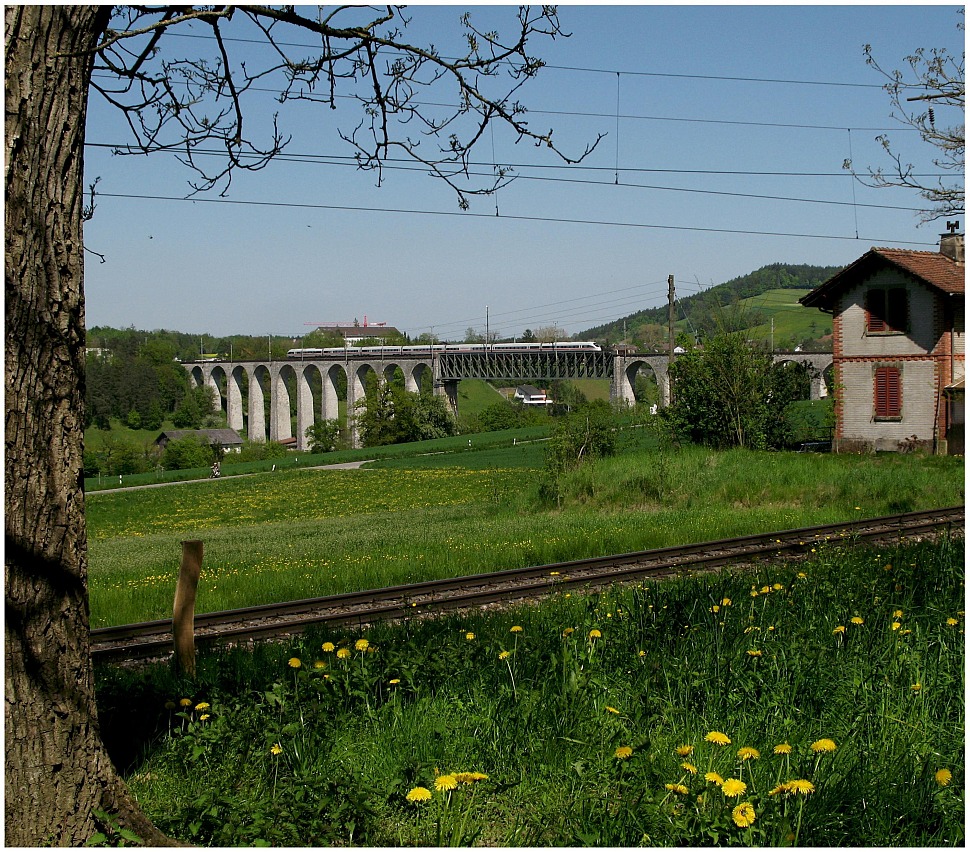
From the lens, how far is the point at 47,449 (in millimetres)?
3230

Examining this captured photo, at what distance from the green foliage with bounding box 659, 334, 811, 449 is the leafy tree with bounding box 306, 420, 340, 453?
6184 cm

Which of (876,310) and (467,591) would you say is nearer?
(467,591)

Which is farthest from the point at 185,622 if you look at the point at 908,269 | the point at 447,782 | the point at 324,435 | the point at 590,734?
the point at 324,435

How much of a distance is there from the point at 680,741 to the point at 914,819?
2.98ft

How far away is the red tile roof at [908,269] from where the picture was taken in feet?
100

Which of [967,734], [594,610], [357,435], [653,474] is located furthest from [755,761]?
[357,435]

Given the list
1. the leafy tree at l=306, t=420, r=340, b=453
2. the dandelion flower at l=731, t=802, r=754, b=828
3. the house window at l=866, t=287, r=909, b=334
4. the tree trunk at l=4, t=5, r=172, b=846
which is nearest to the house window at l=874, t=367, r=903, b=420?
the house window at l=866, t=287, r=909, b=334

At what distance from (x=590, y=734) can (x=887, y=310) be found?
32.0 metres

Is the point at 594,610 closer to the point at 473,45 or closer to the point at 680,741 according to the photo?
the point at 680,741

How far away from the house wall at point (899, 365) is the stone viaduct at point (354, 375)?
1691 inches

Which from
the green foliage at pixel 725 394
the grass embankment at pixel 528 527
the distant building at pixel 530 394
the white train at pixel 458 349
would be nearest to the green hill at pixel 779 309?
the distant building at pixel 530 394

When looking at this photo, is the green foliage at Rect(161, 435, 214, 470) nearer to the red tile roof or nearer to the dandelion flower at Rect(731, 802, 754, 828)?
the red tile roof

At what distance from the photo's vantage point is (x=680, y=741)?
3.79m

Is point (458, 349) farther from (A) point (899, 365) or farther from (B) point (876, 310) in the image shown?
(A) point (899, 365)
